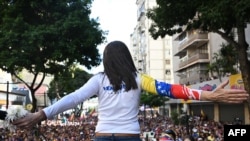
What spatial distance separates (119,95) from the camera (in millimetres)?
3521

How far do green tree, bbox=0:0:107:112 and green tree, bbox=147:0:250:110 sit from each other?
7.20 m

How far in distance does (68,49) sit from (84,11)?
2.94m

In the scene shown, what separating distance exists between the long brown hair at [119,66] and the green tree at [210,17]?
14408mm

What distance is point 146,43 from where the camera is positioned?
313 feet

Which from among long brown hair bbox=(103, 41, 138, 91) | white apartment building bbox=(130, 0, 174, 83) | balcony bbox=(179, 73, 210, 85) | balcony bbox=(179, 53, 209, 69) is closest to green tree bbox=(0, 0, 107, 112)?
balcony bbox=(179, 73, 210, 85)

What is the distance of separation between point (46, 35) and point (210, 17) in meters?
12.3

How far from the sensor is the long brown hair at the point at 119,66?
355 cm

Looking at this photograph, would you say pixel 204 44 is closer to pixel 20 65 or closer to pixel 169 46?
pixel 20 65

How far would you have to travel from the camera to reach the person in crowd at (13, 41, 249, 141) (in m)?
3.38

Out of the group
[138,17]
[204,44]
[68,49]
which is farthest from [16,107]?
[138,17]

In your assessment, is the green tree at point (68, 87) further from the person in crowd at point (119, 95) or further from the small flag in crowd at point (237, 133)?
the person in crowd at point (119, 95)

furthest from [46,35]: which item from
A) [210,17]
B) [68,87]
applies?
[68,87]

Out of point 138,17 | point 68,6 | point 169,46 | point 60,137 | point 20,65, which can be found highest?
point 138,17

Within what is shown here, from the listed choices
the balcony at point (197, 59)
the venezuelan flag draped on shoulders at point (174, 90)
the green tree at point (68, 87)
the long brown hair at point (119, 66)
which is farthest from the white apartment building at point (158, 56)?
the venezuelan flag draped on shoulders at point (174, 90)
